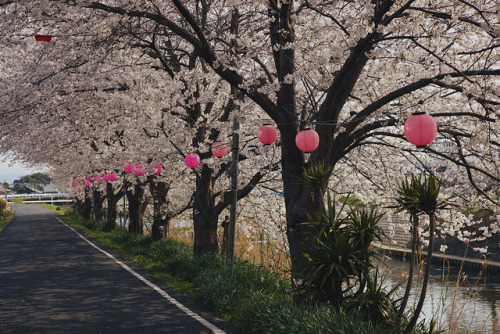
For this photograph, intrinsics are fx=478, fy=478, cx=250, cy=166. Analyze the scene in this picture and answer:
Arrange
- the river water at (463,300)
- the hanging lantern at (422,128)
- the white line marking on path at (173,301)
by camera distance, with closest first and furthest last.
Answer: the hanging lantern at (422,128) → the white line marking on path at (173,301) → the river water at (463,300)

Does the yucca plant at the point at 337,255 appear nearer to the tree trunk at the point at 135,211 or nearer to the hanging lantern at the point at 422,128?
the hanging lantern at the point at 422,128

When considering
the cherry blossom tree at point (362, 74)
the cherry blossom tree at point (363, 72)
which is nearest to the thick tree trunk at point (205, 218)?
the cherry blossom tree at point (363, 72)

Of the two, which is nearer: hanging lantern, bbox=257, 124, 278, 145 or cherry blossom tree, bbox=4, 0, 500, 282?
cherry blossom tree, bbox=4, 0, 500, 282

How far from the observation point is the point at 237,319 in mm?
7969

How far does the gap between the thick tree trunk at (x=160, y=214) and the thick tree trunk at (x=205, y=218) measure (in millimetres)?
4853

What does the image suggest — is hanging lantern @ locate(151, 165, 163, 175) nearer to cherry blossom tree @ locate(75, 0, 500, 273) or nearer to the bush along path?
the bush along path

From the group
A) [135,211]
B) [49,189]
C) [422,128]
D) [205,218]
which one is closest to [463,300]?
[205,218]

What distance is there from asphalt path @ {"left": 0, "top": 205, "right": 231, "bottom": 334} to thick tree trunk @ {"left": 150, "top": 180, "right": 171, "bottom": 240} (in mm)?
3127

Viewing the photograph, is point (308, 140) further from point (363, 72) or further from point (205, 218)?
point (205, 218)

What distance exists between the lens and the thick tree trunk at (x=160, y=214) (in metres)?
19.2

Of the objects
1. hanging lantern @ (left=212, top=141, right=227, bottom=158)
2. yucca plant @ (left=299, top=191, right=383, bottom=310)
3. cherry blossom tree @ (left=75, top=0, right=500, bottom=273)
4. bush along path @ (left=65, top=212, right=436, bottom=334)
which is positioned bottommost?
bush along path @ (left=65, top=212, right=436, bottom=334)

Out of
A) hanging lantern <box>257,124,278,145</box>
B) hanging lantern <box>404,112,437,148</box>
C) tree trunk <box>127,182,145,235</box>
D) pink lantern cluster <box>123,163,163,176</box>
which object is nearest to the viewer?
hanging lantern <box>404,112,437,148</box>

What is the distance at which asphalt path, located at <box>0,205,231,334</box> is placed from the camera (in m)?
7.86

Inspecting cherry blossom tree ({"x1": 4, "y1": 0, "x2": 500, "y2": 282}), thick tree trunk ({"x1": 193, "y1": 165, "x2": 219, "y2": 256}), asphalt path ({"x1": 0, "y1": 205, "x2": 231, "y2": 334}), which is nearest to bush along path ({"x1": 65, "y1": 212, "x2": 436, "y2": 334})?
asphalt path ({"x1": 0, "y1": 205, "x2": 231, "y2": 334})
